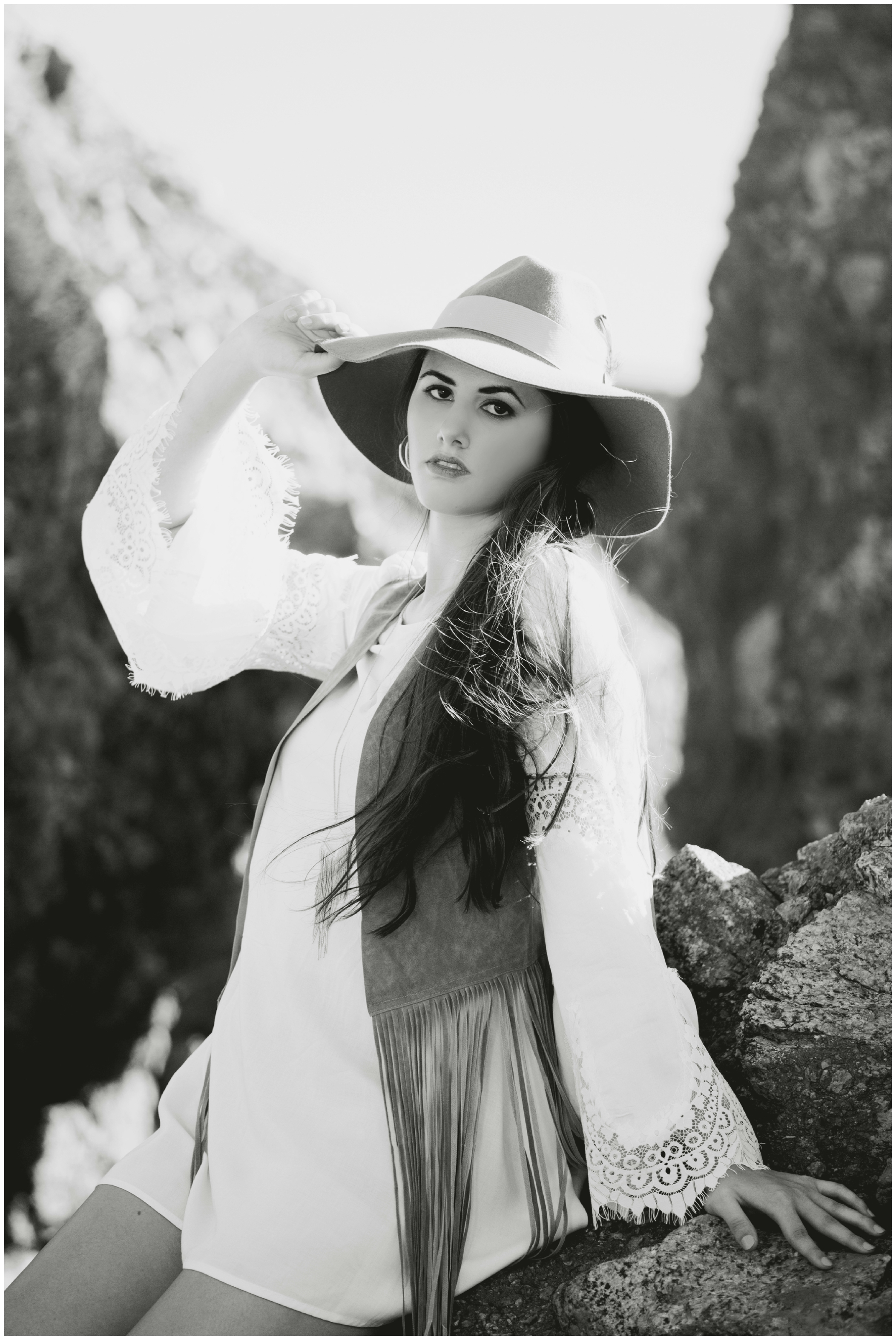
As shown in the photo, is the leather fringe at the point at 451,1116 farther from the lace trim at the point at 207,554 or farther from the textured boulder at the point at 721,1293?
the lace trim at the point at 207,554

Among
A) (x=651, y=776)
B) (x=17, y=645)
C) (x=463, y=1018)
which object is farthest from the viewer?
(x=17, y=645)

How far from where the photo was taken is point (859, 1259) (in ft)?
4.25

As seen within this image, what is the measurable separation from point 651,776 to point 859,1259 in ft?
2.03

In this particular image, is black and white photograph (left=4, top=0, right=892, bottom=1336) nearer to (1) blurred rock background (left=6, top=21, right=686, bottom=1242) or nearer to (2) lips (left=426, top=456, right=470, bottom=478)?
(2) lips (left=426, top=456, right=470, bottom=478)

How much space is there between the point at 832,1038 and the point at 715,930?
10.7 inches

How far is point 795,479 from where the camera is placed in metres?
9.28

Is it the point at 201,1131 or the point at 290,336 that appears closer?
the point at 201,1131

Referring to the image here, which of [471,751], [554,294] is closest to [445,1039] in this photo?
[471,751]

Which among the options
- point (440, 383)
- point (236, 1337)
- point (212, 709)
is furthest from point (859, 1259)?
point (212, 709)

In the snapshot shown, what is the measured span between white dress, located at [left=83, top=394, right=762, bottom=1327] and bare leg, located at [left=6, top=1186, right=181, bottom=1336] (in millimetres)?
44

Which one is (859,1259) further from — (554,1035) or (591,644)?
(591,644)

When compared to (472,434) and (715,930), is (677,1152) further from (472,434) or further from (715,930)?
(472,434)

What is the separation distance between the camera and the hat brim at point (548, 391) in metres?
1.54

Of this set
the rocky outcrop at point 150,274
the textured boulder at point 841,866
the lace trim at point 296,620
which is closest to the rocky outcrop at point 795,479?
the rocky outcrop at point 150,274
